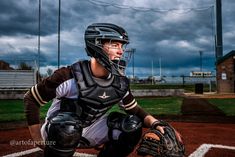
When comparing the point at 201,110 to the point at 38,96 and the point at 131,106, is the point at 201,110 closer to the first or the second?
the point at 131,106

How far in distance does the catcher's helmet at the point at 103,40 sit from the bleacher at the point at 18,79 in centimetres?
2109

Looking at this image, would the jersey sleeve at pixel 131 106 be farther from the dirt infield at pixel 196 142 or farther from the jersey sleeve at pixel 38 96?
the dirt infield at pixel 196 142

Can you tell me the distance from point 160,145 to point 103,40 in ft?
3.82

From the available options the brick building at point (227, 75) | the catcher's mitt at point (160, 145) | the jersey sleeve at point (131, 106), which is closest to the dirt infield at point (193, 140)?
the jersey sleeve at point (131, 106)

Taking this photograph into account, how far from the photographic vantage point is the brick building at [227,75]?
29.4m

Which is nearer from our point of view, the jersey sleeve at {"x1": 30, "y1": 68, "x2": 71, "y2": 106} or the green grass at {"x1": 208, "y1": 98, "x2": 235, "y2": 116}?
the jersey sleeve at {"x1": 30, "y1": 68, "x2": 71, "y2": 106}

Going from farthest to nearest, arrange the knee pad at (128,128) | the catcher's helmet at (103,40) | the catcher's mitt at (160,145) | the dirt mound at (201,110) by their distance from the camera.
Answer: the dirt mound at (201,110) → the knee pad at (128,128) → the catcher's helmet at (103,40) → the catcher's mitt at (160,145)

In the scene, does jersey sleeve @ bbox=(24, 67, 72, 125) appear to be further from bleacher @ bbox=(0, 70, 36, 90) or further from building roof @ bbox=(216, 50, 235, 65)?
building roof @ bbox=(216, 50, 235, 65)

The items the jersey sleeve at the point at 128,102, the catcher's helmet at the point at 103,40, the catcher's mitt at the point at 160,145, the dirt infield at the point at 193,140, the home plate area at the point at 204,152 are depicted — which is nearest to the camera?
the catcher's mitt at the point at 160,145

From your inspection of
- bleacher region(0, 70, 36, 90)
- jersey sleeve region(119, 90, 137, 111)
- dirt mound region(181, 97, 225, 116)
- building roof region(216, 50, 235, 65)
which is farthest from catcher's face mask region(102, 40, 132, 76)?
building roof region(216, 50, 235, 65)

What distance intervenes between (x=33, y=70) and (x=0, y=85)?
292 cm

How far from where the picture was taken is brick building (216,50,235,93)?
2939cm

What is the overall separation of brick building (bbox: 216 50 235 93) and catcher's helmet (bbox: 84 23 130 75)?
92.8ft

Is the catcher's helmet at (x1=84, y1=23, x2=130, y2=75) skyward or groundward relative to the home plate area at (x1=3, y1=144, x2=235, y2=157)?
skyward
